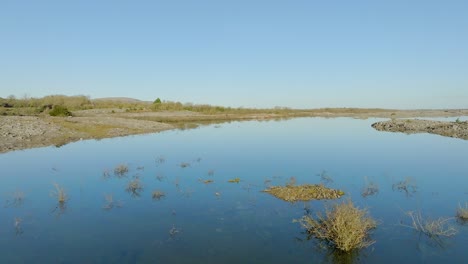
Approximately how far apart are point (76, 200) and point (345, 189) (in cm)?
1364

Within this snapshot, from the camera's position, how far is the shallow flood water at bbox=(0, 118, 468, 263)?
10820mm

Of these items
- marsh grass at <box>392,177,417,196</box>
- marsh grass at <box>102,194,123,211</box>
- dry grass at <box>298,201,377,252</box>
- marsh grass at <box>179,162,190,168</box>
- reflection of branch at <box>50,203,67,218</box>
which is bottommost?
reflection of branch at <box>50,203,67,218</box>

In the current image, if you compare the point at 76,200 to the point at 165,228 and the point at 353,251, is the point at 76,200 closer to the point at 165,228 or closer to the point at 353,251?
the point at 165,228

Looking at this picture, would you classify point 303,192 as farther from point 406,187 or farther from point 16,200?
point 16,200

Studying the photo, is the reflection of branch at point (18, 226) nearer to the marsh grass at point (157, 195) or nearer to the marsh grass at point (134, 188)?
the marsh grass at point (134, 188)

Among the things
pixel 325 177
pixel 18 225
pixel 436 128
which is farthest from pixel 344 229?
pixel 436 128

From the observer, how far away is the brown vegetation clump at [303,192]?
645 inches

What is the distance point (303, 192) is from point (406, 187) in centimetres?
602

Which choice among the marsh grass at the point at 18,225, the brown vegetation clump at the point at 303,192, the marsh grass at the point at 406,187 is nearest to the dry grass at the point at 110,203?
Result: the marsh grass at the point at 18,225

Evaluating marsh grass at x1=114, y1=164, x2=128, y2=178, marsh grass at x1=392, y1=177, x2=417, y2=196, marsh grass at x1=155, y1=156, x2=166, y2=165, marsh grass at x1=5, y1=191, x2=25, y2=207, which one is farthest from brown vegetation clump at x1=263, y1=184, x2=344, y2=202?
marsh grass at x1=5, y1=191, x2=25, y2=207

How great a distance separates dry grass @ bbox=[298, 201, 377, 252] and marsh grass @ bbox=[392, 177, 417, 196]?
6.92 m

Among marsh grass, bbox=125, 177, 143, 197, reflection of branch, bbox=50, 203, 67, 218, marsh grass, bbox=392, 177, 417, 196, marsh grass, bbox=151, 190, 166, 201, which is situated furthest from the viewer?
marsh grass, bbox=125, 177, 143, 197

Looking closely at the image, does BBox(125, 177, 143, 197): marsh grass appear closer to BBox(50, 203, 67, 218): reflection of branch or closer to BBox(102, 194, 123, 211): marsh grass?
BBox(102, 194, 123, 211): marsh grass

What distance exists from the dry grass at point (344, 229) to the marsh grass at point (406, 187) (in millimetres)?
6925
